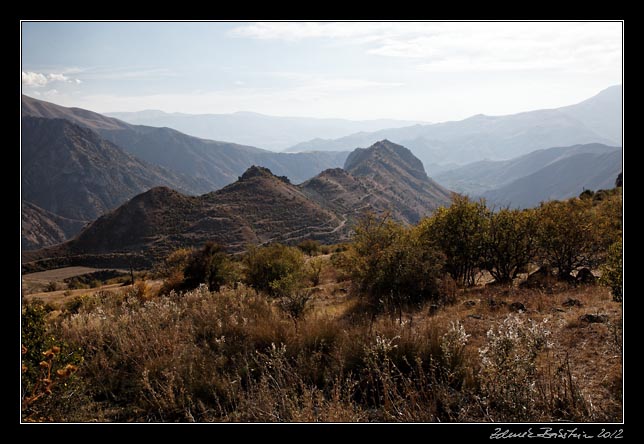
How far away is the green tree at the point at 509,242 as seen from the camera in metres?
12.2

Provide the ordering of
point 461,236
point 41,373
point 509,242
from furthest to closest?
point 461,236, point 509,242, point 41,373

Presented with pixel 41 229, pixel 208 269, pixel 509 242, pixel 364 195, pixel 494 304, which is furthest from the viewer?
pixel 41 229

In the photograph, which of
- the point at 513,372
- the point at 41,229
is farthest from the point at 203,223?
the point at 41,229

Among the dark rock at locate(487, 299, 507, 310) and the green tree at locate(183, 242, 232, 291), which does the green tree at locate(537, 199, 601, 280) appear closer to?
the dark rock at locate(487, 299, 507, 310)

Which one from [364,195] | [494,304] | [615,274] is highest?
[364,195]

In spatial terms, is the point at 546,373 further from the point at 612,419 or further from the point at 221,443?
the point at 221,443

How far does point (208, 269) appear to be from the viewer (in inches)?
667

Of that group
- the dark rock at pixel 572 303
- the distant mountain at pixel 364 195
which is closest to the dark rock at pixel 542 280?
the dark rock at pixel 572 303

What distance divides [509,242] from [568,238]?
5.15 feet

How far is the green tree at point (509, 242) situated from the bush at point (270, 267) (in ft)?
21.5

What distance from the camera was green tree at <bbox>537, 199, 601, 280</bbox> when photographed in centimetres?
1158

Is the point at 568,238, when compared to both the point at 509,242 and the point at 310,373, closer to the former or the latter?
the point at 509,242

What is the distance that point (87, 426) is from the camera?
2.85 meters

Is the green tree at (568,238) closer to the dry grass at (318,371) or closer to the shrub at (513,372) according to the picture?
the dry grass at (318,371)
